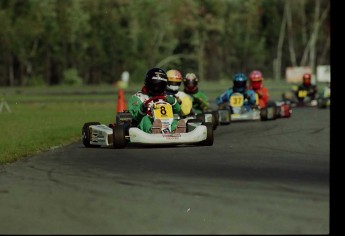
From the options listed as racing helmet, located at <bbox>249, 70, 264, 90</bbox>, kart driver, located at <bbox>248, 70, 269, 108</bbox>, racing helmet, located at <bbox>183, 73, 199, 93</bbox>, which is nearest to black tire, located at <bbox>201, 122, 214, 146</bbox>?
racing helmet, located at <bbox>183, 73, 199, 93</bbox>

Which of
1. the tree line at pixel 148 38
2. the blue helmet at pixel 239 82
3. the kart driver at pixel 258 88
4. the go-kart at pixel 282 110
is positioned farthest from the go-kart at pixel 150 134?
the tree line at pixel 148 38

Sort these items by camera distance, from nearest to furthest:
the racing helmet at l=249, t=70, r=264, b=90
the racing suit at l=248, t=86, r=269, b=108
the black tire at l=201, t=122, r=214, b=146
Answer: the black tire at l=201, t=122, r=214, b=146
the racing suit at l=248, t=86, r=269, b=108
the racing helmet at l=249, t=70, r=264, b=90

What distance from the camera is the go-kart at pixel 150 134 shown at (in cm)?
1356

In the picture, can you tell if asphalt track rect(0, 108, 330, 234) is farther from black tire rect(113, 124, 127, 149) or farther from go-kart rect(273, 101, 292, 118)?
go-kart rect(273, 101, 292, 118)

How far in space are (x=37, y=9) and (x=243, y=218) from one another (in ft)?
210

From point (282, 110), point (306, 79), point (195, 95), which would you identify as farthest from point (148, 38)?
point (195, 95)

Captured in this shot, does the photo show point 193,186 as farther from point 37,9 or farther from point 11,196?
point 37,9

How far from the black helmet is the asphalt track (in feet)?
3.91

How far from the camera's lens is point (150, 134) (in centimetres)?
1362

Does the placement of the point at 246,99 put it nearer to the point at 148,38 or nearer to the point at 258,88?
the point at 258,88

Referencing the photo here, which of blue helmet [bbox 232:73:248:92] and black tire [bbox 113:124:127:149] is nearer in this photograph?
black tire [bbox 113:124:127:149]

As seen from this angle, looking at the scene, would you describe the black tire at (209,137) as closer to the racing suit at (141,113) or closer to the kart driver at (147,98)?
the kart driver at (147,98)

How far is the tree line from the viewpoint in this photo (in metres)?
67.1

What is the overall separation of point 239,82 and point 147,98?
26.1ft
